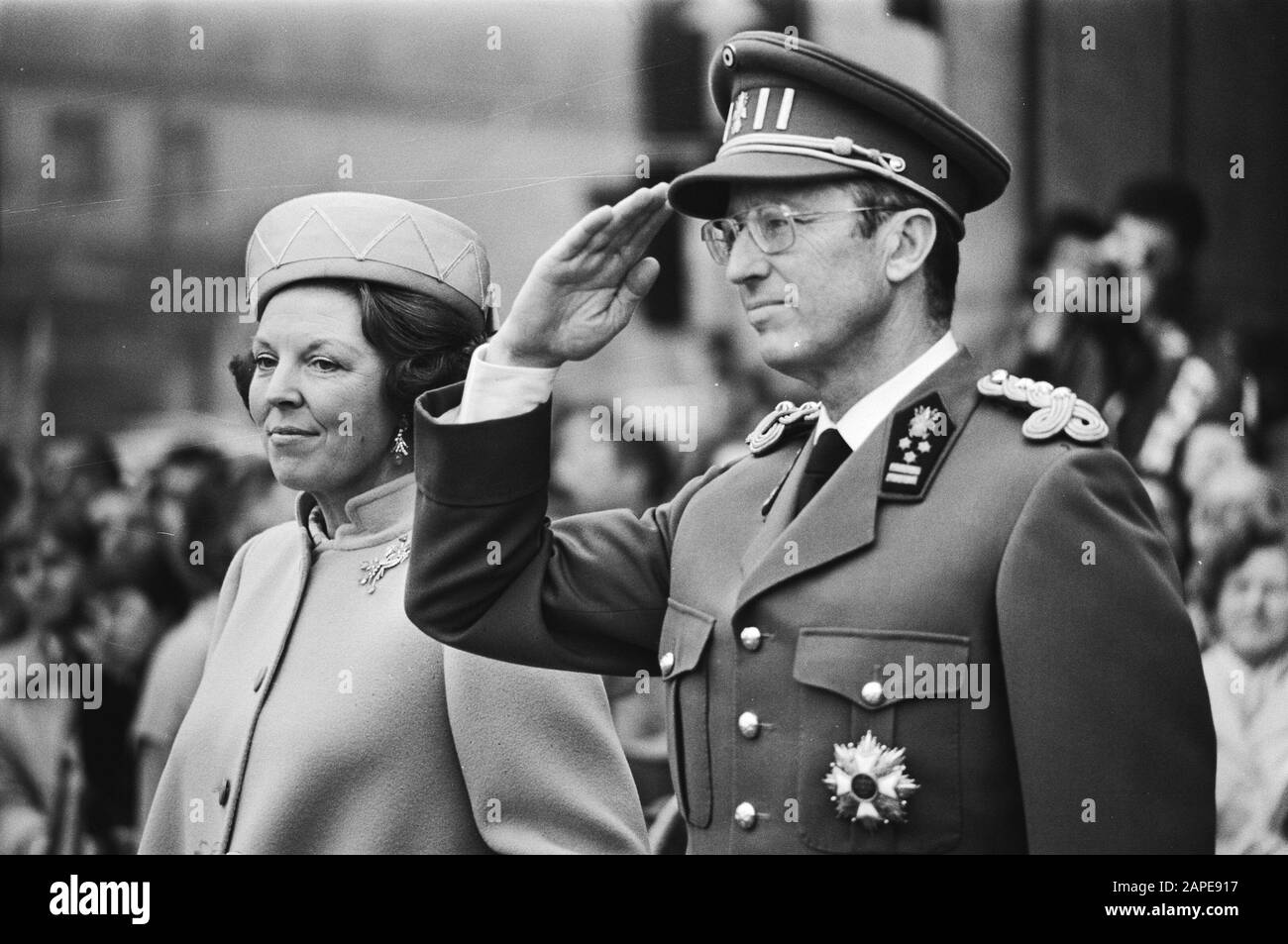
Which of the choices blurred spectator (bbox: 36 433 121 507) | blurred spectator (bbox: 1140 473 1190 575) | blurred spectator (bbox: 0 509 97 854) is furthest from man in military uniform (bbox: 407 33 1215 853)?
blurred spectator (bbox: 36 433 121 507)

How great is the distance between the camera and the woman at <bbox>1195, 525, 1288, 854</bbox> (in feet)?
13.4

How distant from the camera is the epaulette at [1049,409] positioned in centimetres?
→ 235

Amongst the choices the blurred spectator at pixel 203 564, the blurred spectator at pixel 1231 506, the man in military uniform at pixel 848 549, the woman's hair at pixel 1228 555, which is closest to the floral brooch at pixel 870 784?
the man in military uniform at pixel 848 549

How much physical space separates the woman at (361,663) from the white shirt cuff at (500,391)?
46cm

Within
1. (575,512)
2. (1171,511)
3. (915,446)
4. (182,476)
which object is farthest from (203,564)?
(915,446)

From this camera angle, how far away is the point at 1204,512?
4641 mm

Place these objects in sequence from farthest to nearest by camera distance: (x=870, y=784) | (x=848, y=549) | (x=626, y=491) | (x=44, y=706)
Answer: (x=44, y=706) < (x=626, y=491) < (x=848, y=549) < (x=870, y=784)

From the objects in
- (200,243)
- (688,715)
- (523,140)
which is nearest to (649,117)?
(523,140)

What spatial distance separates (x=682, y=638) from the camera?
2.52 m

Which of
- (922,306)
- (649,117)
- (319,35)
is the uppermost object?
(319,35)

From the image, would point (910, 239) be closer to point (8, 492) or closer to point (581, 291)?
point (581, 291)

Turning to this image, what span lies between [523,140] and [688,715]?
94.6 inches

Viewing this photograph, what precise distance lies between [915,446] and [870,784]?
0.47 m

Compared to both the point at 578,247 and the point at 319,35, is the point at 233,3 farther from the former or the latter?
the point at 578,247
